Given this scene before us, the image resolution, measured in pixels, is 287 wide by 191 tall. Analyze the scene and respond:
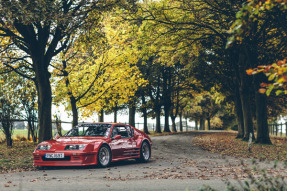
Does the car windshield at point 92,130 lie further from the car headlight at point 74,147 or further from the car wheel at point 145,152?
the car wheel at point 145,152

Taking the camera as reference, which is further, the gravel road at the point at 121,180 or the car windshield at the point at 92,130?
the car windshield at the point at 92,130

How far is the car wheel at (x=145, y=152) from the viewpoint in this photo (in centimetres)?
1377

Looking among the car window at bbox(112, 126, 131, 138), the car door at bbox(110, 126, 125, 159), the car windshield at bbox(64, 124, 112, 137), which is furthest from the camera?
the car window at bbox(112, 126, 131, 138)

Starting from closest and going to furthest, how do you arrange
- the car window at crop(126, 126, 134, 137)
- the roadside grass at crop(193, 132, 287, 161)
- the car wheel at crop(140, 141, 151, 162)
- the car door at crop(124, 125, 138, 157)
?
the car door at crop(124, 125, 138, 157) < the car window at crop(126, 126, 134, 137) < the car wheel at crop(140, 141, 151, 162) < the roadside grass at crop(193, 132, 287, 161)

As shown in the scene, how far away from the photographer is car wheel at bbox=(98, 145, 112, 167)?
11.6 meters

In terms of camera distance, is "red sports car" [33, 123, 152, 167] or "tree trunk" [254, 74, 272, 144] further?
"tree trunk" [254, 74, 272, 144]

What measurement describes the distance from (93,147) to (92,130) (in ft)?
4.80

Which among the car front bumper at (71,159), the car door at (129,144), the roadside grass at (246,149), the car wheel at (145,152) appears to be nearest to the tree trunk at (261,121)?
the roadside grass at (246,149)

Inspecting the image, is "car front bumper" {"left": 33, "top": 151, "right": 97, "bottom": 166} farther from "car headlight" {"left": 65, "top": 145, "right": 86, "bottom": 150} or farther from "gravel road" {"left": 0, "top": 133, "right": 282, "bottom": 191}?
"gravel road" {"left": 0, "top": 133, "right": 282, "bottom": 191}

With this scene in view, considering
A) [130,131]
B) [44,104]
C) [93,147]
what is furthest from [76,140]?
[44,104]

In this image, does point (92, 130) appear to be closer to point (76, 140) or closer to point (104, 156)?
point (76, 140)

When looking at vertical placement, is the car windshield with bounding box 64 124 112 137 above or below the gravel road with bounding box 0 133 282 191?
above

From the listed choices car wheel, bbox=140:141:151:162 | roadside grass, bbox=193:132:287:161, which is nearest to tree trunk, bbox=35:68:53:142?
car wheel, bbox=140:141:151:162

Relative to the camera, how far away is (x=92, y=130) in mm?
12789
